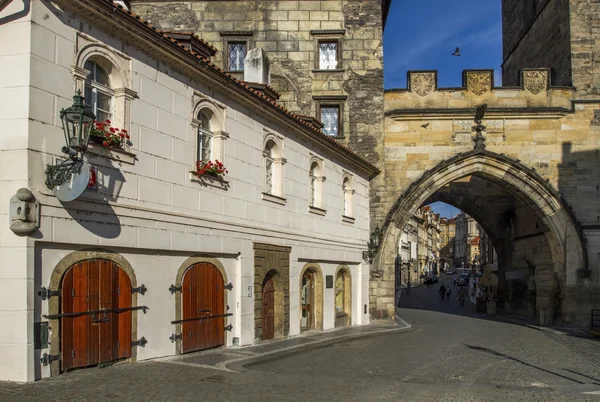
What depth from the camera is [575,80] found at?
2633 cm

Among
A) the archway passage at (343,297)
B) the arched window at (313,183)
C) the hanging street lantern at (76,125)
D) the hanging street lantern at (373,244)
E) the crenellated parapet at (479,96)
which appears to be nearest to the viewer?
the hanging street lantern at (76,125)

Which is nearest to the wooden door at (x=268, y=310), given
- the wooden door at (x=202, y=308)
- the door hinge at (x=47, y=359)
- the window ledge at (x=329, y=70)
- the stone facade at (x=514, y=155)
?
the wooden door at (x=202, y=308)

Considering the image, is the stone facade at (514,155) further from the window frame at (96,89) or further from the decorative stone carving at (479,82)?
the window frame at (96,89)

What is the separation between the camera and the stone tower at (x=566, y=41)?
85.9 ft

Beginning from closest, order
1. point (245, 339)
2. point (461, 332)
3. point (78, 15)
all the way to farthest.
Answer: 1. point (78, 15)
2. point (245, 339)
3. point (461, 332)

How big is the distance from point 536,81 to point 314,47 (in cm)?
875

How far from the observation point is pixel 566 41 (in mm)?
26531

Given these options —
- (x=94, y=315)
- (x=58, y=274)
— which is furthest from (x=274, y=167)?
(x=58, y=274)

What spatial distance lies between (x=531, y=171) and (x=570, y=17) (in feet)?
20.0

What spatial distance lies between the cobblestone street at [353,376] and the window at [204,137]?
3.79 m

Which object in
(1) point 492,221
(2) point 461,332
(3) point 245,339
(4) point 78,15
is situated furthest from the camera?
(1) point 492,221

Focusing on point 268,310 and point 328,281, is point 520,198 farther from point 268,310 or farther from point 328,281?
point 268,310

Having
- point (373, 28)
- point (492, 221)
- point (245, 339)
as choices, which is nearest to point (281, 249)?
point (245, 339)

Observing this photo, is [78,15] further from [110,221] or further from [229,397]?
[229,397]
